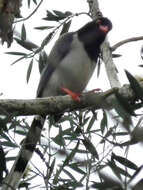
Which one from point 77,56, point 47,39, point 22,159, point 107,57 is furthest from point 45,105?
point 47,39

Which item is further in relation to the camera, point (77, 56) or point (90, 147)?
point (77, 56)

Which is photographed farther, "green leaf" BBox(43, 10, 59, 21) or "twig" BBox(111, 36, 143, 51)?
"green leaf" BBox(43, 10, 59, 21)

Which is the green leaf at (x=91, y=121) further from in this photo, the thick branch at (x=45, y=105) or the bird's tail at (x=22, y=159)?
the bird's tail at (x=22, y=159)

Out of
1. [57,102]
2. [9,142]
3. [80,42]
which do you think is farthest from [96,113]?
[80,42]

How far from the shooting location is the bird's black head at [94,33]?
12.7 feet

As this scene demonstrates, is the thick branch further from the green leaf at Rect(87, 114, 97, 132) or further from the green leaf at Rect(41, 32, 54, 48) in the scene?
the green leaf at Rect(41, 32, 54, 48)

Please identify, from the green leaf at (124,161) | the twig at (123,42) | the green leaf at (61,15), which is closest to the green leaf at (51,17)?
the green leaf at (61,15)

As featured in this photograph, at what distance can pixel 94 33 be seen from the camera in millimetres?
4129

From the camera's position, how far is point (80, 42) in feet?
12.8

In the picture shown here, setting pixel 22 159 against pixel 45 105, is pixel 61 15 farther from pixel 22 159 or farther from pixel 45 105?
pixel 45 105

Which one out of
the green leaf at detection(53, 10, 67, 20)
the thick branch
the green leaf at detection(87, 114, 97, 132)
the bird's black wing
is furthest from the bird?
the thick branch

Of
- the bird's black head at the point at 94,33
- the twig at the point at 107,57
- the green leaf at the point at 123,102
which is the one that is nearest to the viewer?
the green leaf at the point at 123,102

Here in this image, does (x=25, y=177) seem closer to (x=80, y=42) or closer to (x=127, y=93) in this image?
(x=127, y=93)

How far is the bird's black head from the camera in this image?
12.7 feet
